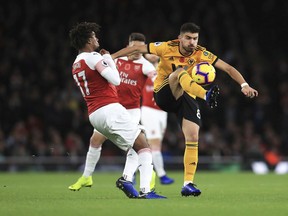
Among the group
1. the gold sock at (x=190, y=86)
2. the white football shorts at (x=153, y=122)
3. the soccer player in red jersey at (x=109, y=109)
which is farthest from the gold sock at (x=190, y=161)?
the white football shorts at (x=153, y=122)

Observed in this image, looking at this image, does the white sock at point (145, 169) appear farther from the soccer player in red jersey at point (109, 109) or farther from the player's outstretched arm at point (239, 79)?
the player's outstretched arm at point (239, 79)

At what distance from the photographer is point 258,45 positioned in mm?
23578

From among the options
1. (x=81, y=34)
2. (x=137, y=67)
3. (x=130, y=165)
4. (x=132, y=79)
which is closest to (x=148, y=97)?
(x=137, y=67)

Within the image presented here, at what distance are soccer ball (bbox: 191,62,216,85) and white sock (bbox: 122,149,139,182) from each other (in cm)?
118

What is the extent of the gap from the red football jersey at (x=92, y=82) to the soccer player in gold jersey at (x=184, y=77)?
15.3 inches

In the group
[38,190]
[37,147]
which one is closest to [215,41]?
[37,147]

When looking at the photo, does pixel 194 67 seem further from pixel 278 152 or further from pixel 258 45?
pixel 258 45

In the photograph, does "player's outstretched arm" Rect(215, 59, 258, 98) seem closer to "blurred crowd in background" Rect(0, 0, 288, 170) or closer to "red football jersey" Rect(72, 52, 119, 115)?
"red football jersey" Rect(72, 52, 119, 115)

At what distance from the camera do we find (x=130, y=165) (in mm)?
9203

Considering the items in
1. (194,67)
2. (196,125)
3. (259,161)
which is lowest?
(259,161)

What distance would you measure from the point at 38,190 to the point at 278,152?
10501 millimetres

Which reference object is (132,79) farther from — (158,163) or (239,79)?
(239,79)

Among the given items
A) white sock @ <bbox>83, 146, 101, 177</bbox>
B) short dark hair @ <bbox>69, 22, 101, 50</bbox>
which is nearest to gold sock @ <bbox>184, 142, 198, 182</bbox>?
white sock @ <bbox>83, 146, 101, 177</bbox>

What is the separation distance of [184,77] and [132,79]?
2.79m
